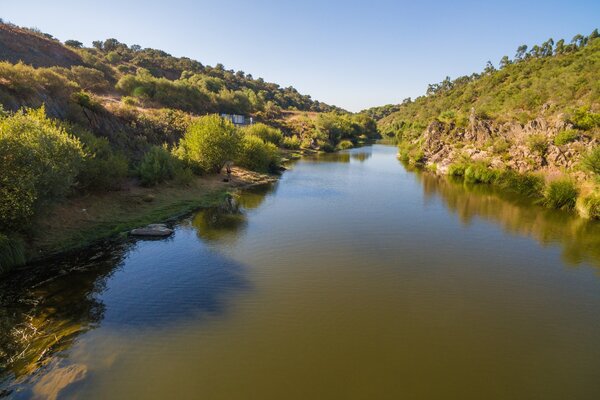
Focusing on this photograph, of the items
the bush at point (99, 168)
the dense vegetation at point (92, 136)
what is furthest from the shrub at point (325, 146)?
the bush at point (99, 168)

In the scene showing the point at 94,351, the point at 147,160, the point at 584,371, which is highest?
the point at 147,160

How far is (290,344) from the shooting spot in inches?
538

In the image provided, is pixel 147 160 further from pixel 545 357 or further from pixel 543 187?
pixel 543 187

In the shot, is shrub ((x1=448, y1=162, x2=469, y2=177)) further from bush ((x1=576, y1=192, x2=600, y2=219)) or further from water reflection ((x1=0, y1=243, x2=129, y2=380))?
water reflection ((x1=0, y1=243, x2=129, y2=380))

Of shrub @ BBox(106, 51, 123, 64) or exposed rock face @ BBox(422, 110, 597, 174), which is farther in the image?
shrub @ BBox(106, 51, 123, 64)

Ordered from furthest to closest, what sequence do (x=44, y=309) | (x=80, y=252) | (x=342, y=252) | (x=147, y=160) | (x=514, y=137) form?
1. (x=514, y=137)
2. (x=147, y=160)
3. (x=342, y=252)
4. (x=80, y=252)
5. (x=44, y=309)

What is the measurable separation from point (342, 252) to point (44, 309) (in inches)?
640

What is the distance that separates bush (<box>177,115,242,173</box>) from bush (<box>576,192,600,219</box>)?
38.2m

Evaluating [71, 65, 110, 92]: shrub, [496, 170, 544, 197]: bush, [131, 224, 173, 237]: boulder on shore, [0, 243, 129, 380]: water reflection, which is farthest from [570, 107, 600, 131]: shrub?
[71, 65, 110, 92]: shrub

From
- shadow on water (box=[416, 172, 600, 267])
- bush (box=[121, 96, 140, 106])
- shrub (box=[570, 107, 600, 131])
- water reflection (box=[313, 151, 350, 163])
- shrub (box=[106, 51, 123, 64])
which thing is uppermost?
shrub (box=[106, 51, 123, 64])

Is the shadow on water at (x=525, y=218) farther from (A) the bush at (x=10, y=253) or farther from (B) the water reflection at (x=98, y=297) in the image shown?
(A) the bush at (x=10, y=253)

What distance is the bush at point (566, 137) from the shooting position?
4334 cm

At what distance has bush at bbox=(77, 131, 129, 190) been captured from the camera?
28.8 m

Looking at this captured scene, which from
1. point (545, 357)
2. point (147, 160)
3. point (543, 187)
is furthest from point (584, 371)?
point (147, 160)
